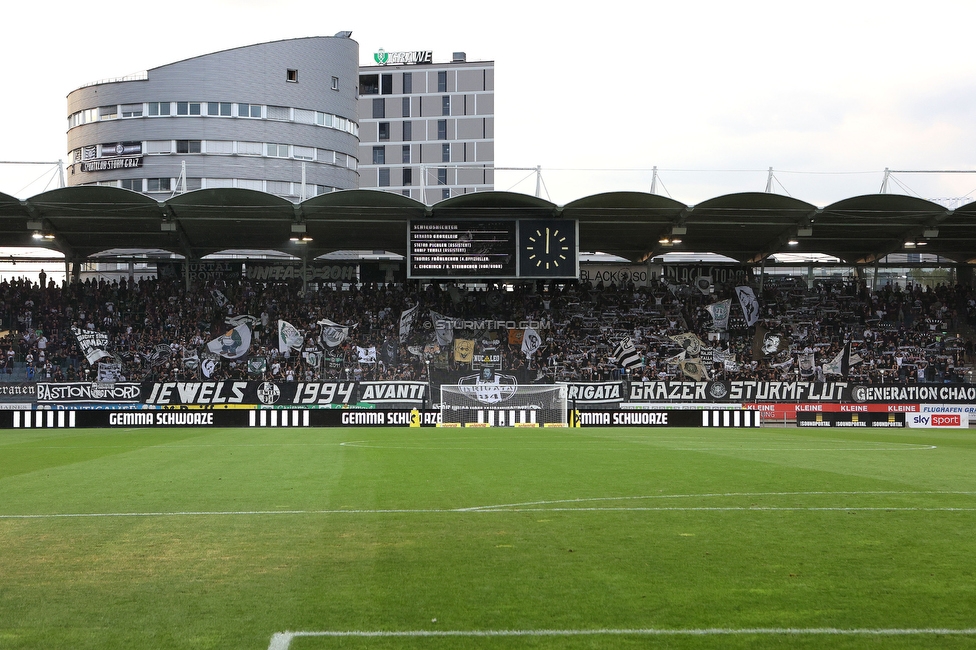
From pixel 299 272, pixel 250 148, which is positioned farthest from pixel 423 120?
pixel 299 272

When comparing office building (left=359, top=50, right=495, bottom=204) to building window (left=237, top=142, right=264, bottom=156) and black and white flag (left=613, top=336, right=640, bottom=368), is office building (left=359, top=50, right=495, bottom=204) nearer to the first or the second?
building window (left=237, top=142, right=264, bottom=156)

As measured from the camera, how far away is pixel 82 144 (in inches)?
3103

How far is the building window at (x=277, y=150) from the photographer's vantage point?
260 ft

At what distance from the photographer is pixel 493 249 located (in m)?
41.8

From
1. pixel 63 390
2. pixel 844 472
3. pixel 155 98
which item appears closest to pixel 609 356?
pixel 63 390

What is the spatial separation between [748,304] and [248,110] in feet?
161

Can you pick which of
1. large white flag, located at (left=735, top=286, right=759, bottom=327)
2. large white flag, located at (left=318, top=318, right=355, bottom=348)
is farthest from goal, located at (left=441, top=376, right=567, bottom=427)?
large white flag, located at (left=735, top=286, right=759, bottom=327)

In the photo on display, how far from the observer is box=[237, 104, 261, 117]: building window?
7819cm

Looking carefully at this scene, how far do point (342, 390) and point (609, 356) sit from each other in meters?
13.9

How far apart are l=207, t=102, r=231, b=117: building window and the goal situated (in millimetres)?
48218

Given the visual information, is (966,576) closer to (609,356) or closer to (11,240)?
(609,356)

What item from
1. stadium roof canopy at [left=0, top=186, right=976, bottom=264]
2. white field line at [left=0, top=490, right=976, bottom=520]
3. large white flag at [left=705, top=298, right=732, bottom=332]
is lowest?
white field line at [left=0, top=490, right=976, bottom=520]

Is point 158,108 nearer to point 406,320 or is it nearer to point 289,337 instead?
point 289,337

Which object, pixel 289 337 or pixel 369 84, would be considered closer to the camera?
pixel 289 337
